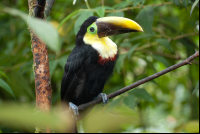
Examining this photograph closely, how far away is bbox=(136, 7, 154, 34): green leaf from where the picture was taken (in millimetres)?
1468

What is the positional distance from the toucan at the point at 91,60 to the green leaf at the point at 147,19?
0.32 ft

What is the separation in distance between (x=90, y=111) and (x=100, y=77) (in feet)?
1.31

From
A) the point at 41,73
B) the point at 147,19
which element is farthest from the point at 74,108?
the point at 147,19

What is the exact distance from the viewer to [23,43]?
2.57 meters

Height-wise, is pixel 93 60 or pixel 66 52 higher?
pixel 66 52

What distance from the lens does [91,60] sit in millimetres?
1616

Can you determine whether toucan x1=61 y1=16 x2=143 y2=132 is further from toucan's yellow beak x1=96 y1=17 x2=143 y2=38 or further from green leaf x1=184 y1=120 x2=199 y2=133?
green leaf x1=184 y1=120 x2=199 y2=133

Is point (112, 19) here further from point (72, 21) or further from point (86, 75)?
point (72, 21)

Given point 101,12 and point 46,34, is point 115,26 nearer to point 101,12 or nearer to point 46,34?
point 101,12

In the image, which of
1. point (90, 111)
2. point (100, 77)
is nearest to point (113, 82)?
point (90, 111)

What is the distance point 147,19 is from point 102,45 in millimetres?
381

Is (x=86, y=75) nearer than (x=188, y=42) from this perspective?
Yes

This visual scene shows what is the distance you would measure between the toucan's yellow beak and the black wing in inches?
7.6

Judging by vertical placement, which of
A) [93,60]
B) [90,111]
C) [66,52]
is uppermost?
[66,52]
